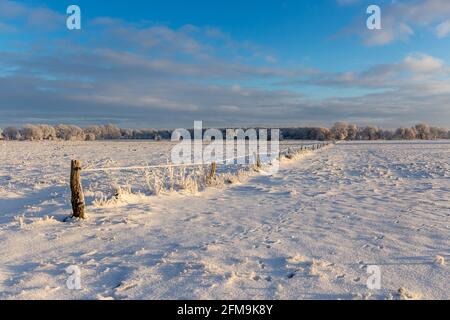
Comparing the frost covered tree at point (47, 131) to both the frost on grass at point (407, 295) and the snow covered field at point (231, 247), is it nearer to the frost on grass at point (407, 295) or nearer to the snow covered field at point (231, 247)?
the snow covered field at point (231, 247)

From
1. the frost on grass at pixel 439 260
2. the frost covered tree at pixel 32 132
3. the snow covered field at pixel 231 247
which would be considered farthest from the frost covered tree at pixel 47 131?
the frost on grass at pixel 439 260

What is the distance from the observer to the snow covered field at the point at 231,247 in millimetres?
4961

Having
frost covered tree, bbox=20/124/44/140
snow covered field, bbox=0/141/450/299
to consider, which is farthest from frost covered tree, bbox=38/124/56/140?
snow covered field, bbox=0/141/450/299

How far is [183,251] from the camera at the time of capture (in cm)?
648

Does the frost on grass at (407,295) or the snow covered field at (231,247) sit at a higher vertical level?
the snow covered field at (231,247)

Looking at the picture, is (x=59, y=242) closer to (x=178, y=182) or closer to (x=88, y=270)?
(x=88, y=270)

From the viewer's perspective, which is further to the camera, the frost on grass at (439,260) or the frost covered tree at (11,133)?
the frost covered tree at (11,133)

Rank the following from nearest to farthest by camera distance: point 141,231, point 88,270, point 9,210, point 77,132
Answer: point 88,270 → point 141,231 → point 9,210 → point 77,132

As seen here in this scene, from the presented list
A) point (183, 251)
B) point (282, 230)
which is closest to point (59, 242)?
point (183, 251)

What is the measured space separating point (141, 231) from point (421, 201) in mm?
7706

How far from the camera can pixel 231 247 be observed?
21.9 ft

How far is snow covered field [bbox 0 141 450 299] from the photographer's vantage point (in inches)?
195

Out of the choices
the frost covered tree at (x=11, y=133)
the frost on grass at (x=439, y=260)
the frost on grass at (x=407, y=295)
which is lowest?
the frost on grass at (x=407, y=295)
